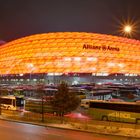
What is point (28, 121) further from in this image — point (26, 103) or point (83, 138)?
point (26, 103)

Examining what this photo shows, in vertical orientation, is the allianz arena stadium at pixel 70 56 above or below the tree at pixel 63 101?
above

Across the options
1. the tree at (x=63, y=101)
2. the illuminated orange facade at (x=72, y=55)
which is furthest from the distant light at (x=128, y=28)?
the illuminated orange facade at (x=72, y=55)

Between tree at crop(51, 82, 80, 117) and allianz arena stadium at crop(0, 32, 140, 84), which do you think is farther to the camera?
allianz arena stadium at crop(0, 32, 140, 84)

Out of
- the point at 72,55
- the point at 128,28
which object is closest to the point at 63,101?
the point at 128,28

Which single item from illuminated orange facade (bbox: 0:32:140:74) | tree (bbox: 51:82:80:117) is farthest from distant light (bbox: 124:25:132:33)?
illuminated orange facade (bbox: 0:32:140:74)

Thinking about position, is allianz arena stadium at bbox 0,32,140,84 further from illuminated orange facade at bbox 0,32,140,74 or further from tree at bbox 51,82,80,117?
tree at bbox 51,82,80,117

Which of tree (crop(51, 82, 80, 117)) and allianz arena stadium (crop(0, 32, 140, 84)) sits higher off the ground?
allianz arena stadium (crop(0, 32, 140, 84))

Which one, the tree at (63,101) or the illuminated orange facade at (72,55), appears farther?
the illuminated orange facade at (72,55)

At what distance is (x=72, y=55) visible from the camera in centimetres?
9131

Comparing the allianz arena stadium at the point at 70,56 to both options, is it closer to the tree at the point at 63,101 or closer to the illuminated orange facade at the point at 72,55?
the illuminated orange facade at the point at 72,55

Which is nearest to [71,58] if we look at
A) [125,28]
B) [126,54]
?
[126,54]

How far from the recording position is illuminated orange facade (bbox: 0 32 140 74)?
92.1 meters

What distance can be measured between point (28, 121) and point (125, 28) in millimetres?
13473

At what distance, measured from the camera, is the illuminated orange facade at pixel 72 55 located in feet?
302
